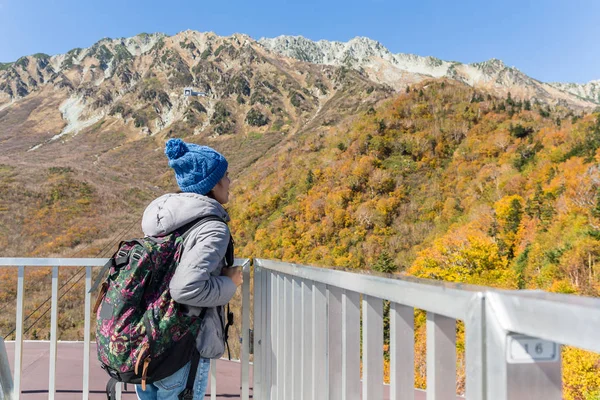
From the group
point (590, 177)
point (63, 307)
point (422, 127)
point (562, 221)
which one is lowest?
point (63, 307)

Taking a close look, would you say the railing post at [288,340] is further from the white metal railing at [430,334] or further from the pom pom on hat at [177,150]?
the pom pom on hat at [177,150]

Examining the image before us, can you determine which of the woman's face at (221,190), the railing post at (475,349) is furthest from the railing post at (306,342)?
the railing post at (475,349)

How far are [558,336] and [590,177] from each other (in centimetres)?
1255

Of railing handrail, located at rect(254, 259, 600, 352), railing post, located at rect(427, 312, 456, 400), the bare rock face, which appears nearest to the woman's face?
railing handrail, located at rect(254, 259, 600, 352)

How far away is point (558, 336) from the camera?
0.47 meters

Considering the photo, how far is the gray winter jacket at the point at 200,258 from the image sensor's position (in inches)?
56.4

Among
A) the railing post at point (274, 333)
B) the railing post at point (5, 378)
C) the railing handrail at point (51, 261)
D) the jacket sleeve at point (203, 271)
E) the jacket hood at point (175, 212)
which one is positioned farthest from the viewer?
the railing handrail at point (51, 261)

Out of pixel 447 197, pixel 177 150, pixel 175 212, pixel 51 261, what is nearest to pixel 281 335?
pixel 175 212

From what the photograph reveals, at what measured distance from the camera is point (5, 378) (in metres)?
2.39

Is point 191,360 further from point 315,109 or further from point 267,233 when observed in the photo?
point 315,109

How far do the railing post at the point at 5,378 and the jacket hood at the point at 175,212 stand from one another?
141 cm

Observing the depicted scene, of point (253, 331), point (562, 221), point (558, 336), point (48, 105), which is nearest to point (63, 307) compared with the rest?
point (253, 331)

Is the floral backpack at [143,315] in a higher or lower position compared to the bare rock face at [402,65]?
lower

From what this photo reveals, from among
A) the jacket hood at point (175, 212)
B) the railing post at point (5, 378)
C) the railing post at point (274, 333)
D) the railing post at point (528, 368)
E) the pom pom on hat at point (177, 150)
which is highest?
the pom pom on hat at point (177, 150)
